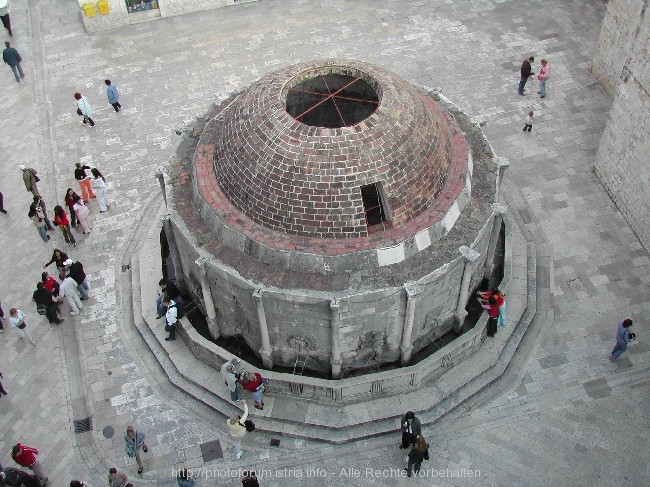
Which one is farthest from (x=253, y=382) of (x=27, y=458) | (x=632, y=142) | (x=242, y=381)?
(x=632, y=142)

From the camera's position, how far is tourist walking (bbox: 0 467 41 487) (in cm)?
1609

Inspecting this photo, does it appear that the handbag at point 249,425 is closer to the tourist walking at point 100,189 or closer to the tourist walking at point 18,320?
the tourist walking at point 18,320

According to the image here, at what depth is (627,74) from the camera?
22.5 metres

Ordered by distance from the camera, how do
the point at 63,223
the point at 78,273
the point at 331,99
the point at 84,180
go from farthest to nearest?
the point at 84,180
the point at 63,223
the point at 78,273
the point at 331,99

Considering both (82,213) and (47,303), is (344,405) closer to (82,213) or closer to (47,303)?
(47,303)

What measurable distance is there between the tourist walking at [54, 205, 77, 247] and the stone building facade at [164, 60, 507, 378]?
Answer: 4.96 metres

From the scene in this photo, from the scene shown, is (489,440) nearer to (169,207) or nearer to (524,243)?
(524,243)

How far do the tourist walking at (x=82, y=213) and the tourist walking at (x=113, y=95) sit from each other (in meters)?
5.62

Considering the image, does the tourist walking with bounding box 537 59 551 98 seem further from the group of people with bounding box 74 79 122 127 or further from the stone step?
the group of people with bounding box 74 79 122 127

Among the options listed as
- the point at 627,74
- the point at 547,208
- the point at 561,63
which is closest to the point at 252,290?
the point at 547,208

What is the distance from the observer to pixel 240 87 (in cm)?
2288

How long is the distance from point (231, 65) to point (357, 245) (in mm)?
15467

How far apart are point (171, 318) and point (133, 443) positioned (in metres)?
3.65

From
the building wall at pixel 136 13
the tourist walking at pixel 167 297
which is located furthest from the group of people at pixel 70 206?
the building wall at pixel 136 13
